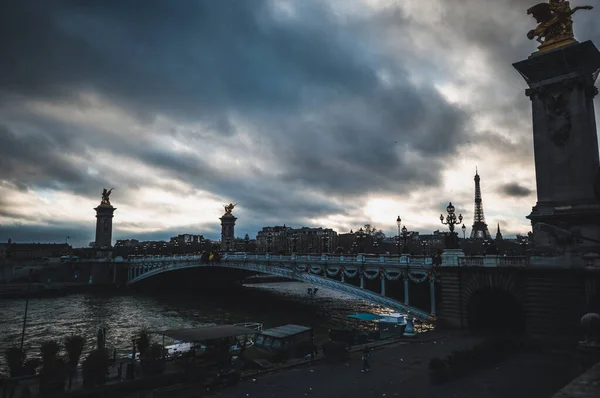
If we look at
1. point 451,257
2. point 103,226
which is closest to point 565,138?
point 451,257

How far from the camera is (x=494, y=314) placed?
31.1 metres

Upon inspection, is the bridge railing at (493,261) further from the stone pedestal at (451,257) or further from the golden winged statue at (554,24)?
the golden winged statue at (554,24)

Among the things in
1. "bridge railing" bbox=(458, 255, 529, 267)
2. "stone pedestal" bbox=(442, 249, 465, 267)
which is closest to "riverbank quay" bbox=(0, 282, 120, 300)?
"stone pedestal" bbox=(442, 249, 465, 267)

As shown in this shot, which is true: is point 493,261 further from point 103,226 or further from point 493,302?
point 103,226

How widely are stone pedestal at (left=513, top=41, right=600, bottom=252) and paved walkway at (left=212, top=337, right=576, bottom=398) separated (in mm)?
12064

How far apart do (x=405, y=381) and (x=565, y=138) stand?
78.1ft

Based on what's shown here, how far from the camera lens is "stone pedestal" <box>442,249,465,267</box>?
98.4 feet

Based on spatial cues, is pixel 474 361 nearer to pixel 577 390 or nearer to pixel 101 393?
pixel 577 390

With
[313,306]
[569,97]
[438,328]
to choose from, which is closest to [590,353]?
[438,328]

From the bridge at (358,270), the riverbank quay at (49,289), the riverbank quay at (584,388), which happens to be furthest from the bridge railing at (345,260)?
the riverbank quay at (49,289)

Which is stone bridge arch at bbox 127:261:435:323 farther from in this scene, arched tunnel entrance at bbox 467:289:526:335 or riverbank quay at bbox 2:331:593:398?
riverbank quay at bbox 2:331:593:398

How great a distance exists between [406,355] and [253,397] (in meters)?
10.1

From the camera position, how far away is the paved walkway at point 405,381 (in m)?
17.1

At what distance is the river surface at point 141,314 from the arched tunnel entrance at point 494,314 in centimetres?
1693
